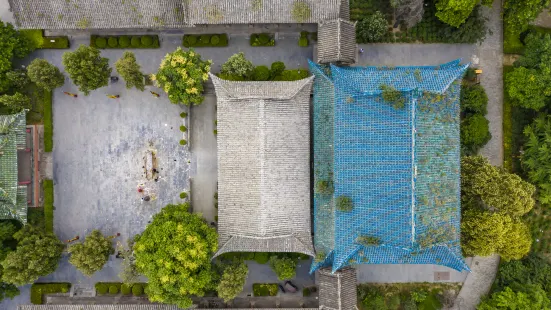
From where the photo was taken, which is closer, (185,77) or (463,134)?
(185,77)

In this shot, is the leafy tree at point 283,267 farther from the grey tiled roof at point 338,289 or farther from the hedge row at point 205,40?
the hedge row at point 205,40

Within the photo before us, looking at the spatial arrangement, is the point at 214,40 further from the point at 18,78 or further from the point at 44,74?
the point at 18,78

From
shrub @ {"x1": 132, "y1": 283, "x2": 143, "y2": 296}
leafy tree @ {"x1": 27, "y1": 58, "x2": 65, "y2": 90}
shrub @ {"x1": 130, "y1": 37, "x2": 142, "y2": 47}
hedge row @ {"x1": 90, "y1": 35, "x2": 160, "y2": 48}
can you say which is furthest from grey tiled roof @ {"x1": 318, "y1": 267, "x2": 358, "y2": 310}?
leafy tree @ {"x1": 27, "y1": 58, "x2": 65, "y2": 90}

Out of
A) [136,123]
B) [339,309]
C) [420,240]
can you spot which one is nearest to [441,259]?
[420,240]

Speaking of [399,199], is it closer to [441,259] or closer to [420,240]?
[420,240]

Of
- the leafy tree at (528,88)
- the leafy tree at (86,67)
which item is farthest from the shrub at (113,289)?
the leafy tree at (528,88)
